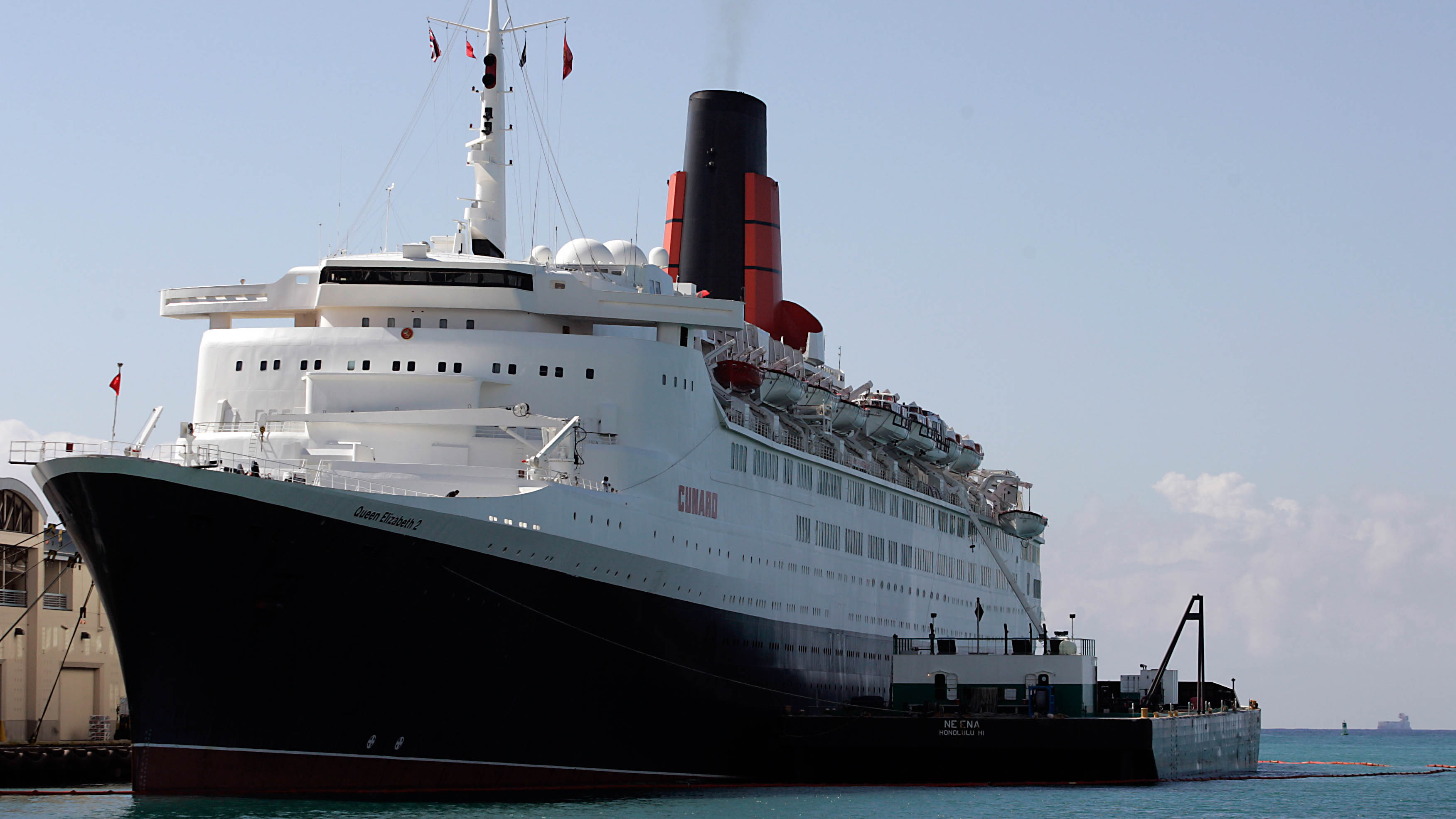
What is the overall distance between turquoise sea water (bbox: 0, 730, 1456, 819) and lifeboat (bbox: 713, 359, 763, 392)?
9351 millimetres

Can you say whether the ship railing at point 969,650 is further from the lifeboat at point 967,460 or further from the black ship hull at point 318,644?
the black ship hull at point 318,644

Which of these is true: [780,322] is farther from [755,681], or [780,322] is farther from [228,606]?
[228,606]

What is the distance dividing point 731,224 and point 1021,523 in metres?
16.3

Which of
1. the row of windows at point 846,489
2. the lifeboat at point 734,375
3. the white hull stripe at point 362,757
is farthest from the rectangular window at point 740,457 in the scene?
the white hull stripe at point 362,757

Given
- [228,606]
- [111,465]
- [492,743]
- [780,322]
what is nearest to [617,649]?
[492,743]

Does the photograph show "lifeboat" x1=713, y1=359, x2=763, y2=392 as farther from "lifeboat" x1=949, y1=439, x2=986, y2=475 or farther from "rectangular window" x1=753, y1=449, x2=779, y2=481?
"lifeboat" x1=949, y1=439, x2=986, y2=475

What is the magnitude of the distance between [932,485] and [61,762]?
2667 centimetres

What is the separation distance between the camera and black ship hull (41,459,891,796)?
2720cm

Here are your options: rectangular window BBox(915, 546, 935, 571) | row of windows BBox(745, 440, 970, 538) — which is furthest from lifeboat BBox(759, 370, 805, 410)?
rectangular window BBox(915, 546, 935, 571)

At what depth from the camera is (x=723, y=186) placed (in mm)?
54812

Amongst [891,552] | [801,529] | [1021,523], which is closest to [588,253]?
[801,529]

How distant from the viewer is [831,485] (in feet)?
148

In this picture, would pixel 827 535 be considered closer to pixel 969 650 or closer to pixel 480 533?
pixel 969 650

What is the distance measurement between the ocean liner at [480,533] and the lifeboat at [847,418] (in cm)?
31
